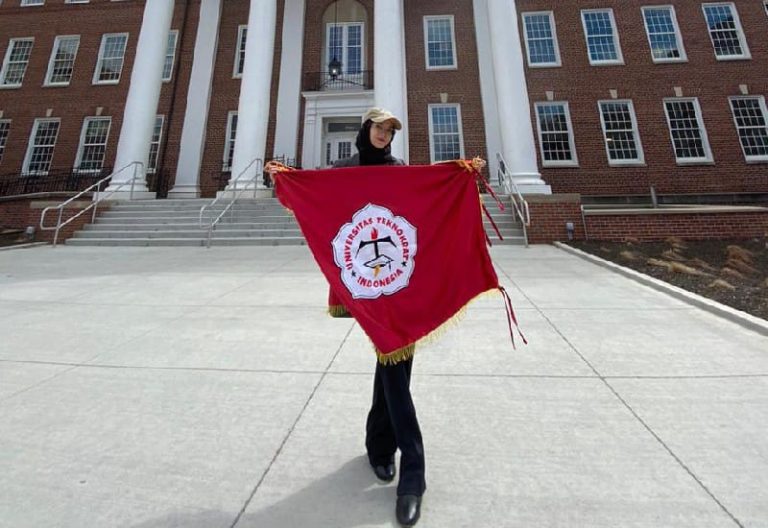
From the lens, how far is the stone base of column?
15375 mm

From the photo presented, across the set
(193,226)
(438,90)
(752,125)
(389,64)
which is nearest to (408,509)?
(193,226)

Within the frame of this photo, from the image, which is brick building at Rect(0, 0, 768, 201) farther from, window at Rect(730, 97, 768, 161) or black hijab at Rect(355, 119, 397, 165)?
black hijab at Rect(355, 119, 397, 165)

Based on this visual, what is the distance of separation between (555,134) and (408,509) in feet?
54.9

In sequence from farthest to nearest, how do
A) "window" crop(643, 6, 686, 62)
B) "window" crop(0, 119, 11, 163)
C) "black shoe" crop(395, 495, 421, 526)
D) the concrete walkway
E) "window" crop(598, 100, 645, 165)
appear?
"window" crop(0, 119, 11, 163), "window" crop(643, 6, 686, 62), "window" crop(598, 100, 645, 165), the concrete walkway, "black shoe" crop(395, 495, 421, 526)

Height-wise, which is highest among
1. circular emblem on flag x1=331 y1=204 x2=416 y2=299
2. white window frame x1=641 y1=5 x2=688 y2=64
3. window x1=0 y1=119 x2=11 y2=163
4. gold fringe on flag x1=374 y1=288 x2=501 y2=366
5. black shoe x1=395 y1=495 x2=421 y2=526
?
white window frame x1=641 y1=5 x2=688 y2=64

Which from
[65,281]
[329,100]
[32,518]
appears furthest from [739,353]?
[329,100]

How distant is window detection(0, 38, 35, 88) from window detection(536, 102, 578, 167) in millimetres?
→ 24401

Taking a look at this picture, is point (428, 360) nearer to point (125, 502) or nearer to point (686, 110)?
point (125, 502)

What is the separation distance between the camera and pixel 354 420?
2.16m

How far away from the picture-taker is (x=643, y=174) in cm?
1465

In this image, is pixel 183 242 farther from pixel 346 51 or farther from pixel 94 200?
pixel 346 51

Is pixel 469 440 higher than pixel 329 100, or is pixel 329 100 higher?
pixel 329 100

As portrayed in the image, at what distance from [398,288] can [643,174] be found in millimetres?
16761

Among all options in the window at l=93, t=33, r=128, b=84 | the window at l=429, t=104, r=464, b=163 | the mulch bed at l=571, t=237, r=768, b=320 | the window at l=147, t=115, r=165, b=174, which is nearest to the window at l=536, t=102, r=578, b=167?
the window at l=429, t=104, r=464, b=163
